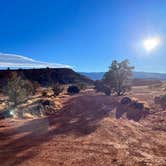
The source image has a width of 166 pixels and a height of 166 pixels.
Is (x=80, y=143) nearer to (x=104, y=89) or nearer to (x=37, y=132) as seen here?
(x=37, y=132)

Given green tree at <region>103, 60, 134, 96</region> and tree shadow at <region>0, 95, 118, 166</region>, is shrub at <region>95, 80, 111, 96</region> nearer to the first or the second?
green tree at <region>103, 60, 134, 96</region>

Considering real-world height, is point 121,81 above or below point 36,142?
above

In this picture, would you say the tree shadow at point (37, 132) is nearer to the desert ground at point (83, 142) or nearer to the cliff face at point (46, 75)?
the desert ground at point (83, 142)

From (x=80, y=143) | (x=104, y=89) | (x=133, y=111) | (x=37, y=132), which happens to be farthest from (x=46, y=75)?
(x=80, y=143)

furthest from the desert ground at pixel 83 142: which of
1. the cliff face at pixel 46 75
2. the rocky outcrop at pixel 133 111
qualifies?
the cliff face at pixel 46 75

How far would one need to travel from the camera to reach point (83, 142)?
44.0ft

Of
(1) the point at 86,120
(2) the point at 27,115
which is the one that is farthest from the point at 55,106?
(1) the point at 86,120

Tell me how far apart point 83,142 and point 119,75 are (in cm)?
2620

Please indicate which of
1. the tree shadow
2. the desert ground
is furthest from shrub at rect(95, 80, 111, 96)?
the desert ground

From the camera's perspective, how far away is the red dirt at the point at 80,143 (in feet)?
35.0

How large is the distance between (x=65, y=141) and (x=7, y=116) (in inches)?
361

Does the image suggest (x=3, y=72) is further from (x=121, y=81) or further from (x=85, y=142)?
(x=85, y=142)

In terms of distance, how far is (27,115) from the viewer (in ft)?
69.5

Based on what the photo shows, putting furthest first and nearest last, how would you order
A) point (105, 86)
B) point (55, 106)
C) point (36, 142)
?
1. point (105, 86)
2. point (55, 106)
3. point (36, 142)
